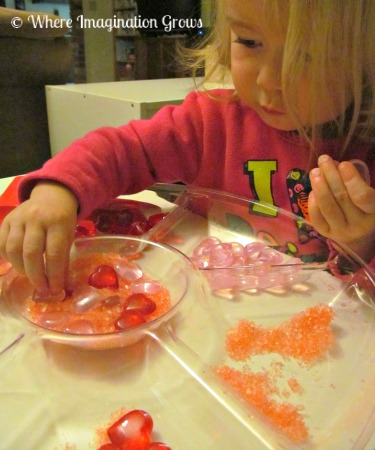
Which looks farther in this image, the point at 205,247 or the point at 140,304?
the point at 205,247

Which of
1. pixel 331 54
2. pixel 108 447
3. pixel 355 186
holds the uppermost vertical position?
pixel 331 54

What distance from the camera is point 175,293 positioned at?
40cm

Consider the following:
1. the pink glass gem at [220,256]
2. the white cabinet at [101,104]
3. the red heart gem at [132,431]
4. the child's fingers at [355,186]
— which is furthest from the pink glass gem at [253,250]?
the white cabinet at [101,104]

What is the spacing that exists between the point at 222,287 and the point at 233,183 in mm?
285

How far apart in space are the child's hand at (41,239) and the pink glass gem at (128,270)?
5 cm

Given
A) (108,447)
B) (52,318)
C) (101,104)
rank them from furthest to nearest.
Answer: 1. (101,104)
2. (52,318)
3. (108,447)

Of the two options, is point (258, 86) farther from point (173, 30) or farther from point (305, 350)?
point (173, 30)

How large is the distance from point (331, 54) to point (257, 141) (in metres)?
0.21

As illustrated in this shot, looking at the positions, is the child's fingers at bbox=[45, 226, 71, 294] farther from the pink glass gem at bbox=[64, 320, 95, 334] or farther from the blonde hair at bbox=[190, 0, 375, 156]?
the blonde hair at bbox=[190, 0, 375, 156]

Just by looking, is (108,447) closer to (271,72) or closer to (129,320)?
(129,320)

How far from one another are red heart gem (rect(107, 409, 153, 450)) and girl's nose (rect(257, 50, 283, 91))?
1.13 ft

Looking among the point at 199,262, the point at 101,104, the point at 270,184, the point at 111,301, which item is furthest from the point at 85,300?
the point at 101,104

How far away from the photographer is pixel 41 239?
0.42m

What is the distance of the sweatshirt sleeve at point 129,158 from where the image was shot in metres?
0.52
